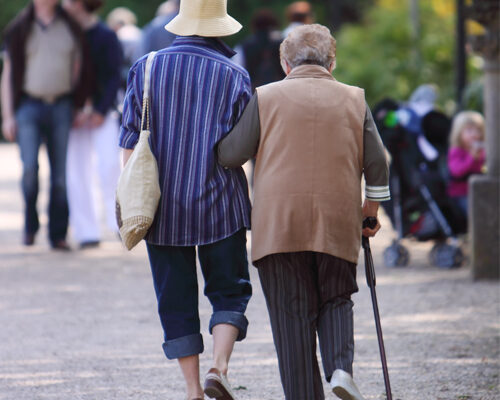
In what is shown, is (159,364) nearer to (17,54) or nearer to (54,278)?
(54,278)

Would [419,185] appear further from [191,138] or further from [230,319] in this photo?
[191,138]

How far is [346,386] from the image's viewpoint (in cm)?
431

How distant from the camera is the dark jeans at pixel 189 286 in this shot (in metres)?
4.77

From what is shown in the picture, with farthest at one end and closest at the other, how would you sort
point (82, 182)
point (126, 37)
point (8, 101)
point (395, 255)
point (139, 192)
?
point (126, 37) < point (82, 182) < point (8, 101) < point (395, 255) < point (139, 192)

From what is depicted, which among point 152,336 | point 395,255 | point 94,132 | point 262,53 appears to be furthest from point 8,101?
point 152,336

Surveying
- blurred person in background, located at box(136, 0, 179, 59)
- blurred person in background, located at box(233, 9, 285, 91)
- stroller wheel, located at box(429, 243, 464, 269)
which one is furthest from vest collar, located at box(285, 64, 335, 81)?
blurred person in background, located at box(233, 9, 285, 91)

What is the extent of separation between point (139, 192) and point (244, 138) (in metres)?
0.48

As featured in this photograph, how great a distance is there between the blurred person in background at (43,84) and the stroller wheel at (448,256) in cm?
321

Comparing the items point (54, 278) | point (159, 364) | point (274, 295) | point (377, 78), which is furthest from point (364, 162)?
point (377, 78)

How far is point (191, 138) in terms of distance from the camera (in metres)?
4.66

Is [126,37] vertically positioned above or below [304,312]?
above

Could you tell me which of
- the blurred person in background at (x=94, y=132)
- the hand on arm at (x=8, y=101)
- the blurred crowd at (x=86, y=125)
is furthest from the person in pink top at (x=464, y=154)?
the hand on arm at (x=8, y=101)

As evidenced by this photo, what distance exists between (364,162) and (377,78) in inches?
611

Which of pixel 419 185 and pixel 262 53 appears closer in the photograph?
pixel 419 185
